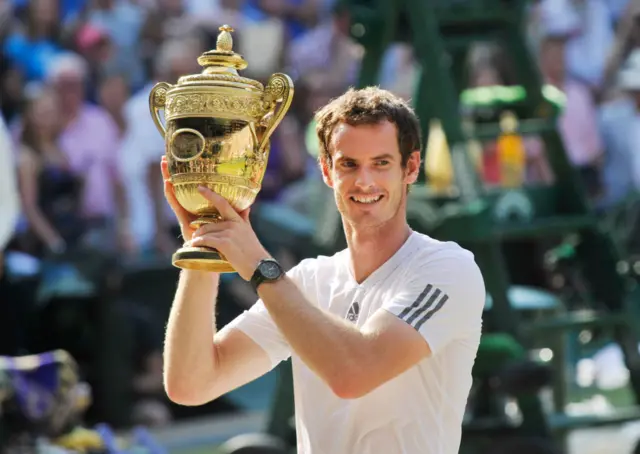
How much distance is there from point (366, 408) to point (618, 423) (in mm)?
4181

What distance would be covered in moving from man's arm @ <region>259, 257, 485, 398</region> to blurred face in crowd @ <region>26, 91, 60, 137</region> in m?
6.30

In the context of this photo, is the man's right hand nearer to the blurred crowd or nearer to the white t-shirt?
the white t-shirt

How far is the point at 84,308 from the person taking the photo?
9.03 meters

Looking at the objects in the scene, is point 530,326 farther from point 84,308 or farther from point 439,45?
point 84,308

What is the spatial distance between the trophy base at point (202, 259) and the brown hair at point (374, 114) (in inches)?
14.6

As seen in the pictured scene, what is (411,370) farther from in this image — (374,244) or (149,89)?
(149,89)

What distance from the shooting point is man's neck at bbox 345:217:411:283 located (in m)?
3.38

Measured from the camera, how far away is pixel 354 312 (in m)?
3.36

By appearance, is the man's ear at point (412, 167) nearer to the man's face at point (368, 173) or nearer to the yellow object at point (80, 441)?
the man's face at point (368, 173)

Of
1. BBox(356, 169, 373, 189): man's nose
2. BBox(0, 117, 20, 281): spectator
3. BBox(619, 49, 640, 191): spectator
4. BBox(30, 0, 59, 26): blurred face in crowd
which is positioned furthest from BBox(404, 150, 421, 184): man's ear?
BBox(619, 49, 640, 191): spectator

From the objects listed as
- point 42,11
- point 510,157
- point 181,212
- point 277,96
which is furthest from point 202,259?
point 42,11

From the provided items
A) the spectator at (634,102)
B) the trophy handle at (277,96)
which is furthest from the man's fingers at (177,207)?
the spectator at (634,102)

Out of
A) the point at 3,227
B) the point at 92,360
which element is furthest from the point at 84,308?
the point at 3,227

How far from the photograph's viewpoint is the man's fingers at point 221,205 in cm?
330
